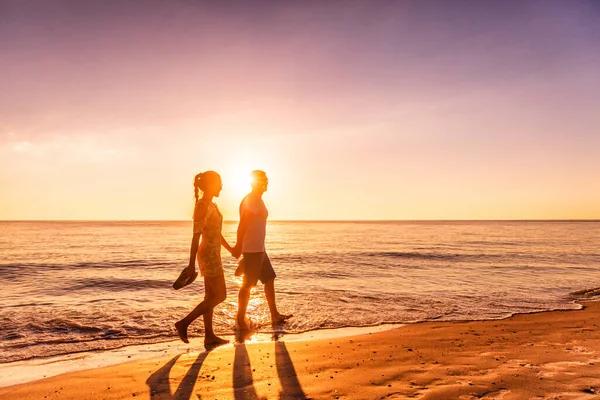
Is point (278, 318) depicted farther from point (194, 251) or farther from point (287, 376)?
point (287, 376)

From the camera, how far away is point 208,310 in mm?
6027

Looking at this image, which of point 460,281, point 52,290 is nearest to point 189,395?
point 52,290

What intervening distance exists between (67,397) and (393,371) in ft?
11.4

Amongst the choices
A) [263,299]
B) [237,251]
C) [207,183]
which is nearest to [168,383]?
[237,251]

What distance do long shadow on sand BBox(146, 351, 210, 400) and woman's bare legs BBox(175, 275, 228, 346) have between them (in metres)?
0.89

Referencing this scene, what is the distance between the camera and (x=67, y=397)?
4.02 meters

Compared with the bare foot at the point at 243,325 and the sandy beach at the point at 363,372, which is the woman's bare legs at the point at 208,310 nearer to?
the sandy beach at the point at 363,372

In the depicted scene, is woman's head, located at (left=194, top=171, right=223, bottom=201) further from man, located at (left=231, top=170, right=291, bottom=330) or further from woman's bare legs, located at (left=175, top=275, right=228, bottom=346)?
woman's bare legs, located at (left=175, top=275, right=228, bottom=346)

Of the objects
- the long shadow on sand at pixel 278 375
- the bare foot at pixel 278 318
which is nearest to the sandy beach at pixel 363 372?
the long shadow on sand at pixel 278 375

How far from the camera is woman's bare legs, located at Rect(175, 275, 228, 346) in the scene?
5.98 metres

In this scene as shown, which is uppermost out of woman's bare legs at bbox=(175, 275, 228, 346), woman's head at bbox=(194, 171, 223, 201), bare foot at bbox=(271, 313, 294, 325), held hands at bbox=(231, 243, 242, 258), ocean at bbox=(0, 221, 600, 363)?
woman's head at bbox=(194, 171, 223, 201)

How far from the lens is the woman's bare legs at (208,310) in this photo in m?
5.98

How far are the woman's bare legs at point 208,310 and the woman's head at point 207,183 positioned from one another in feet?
4.34

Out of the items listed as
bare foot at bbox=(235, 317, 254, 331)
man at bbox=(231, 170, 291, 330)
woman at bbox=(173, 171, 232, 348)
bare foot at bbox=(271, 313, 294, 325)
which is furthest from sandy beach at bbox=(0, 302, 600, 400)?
bare foot at bbox=(271, 313, 294, 325)
